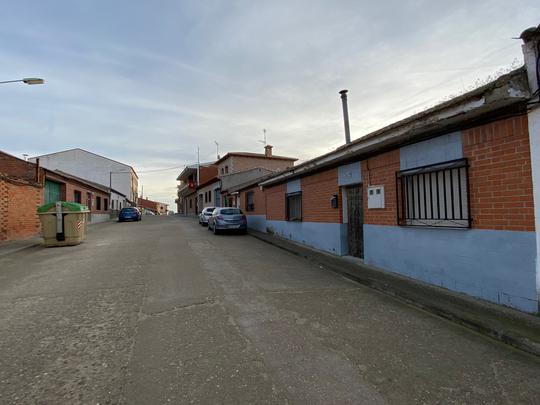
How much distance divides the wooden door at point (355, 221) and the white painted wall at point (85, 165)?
40.3 metres

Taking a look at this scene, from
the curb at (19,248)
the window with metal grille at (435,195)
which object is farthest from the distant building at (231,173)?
the window with metal grille at (435,195)

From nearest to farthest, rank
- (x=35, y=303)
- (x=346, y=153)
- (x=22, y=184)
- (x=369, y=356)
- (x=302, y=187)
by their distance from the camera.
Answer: (x=369, y=356)
(x=35, y=303)
(x=346, y=153)
(x=302, y=187)
(x=22, y=184)

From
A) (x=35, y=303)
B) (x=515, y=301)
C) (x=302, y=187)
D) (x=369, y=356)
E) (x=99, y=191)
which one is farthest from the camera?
(x=99, y=191)

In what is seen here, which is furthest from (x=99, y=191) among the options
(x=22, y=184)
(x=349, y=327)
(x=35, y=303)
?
(x=349, y=327)

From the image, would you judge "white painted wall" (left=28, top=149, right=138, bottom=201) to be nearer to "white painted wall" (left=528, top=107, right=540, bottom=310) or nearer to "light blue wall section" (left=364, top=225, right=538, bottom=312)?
"light blue wall section" (left=364, top=225, right=538, bottom=312)

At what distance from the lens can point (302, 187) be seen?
37.9ft

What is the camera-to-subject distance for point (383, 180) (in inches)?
273

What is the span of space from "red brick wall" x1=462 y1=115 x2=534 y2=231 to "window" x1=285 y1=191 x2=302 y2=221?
23.6ft

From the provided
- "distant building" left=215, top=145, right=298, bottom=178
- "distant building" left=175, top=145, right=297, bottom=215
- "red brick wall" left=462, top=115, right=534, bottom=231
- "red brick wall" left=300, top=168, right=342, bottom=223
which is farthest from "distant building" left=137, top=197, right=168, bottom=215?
"red brick wall" left=462, top=115, right=534, bottom=231

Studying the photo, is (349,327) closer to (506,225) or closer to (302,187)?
(506,225)

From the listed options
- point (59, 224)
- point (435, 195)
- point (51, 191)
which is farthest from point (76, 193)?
point (435, 195)

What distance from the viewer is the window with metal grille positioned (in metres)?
5.10

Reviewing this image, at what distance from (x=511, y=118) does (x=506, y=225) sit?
1451mm

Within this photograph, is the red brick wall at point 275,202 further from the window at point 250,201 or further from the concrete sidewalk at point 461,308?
the concrete sidewalk at point 461,308
